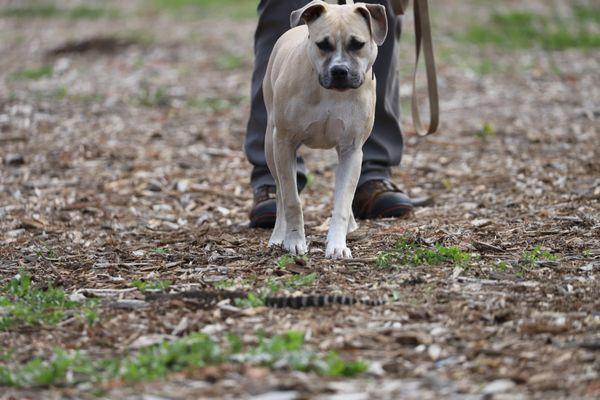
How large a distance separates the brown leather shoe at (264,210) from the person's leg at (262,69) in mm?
92

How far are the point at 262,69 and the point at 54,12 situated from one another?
14149 mm

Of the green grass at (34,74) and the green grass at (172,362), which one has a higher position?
the green grass at (34,74)

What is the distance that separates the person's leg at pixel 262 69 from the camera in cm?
568

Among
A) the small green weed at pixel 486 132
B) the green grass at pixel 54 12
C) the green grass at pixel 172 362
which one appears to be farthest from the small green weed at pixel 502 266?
the green grass at pixel 54 12

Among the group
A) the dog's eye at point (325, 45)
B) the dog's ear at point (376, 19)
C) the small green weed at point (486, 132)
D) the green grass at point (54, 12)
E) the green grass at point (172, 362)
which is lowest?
the green grass at point (172, 362)

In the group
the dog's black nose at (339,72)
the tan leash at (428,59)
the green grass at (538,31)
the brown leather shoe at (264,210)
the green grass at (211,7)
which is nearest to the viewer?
the dog's black nose at (339,72)

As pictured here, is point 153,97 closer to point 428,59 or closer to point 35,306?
point 428,59

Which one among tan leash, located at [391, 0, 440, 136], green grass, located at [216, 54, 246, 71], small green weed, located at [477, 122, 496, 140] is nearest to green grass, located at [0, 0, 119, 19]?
green grass, located at [216, 54, 246, 71]

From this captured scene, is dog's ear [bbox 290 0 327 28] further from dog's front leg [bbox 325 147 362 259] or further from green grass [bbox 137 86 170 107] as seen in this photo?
green grass [bbox 137 86 170 107]

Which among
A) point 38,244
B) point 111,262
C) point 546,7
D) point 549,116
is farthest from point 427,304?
point 546,7

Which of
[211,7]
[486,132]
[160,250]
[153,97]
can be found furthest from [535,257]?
[211,7]

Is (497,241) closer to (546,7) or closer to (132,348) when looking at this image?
(132,348)

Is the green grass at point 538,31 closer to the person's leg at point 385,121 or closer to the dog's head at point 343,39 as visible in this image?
the person's leg at point 385,121

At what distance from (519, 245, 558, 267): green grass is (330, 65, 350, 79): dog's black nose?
109 cm
